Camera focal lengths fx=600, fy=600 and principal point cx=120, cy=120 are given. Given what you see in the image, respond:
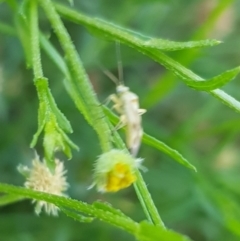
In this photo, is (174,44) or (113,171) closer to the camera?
(113,171)

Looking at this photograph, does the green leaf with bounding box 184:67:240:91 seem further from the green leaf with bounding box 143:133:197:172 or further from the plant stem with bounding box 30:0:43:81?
the plant stem with bounding box 30:0:43:81

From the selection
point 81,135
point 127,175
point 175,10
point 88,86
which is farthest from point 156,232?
point 175,10

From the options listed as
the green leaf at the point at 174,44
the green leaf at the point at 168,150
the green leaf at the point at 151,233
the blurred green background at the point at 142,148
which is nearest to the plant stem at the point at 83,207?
the green leaf at the point at 151,233

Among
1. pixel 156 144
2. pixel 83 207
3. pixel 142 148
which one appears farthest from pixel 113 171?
pixel 142 148

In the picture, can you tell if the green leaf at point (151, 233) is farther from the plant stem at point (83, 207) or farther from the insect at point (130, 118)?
the insect at point (130, 118)

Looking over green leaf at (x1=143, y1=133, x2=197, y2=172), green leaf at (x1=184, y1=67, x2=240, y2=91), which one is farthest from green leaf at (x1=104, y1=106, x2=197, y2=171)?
green leaf at (x1=184, y1=67, x2=240, y2=91)

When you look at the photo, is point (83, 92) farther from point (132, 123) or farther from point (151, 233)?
point (151, 233)
